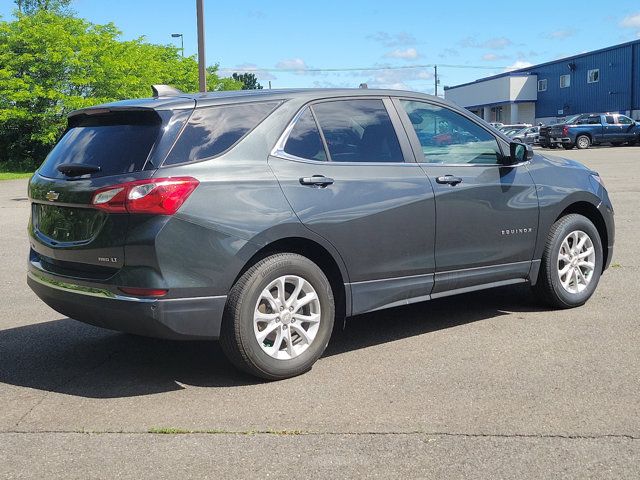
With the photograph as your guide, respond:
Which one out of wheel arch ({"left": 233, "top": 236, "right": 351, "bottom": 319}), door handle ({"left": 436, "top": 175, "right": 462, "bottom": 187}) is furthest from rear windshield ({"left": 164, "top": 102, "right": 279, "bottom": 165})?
door handle ({"left": 436, "top": 175, "right": 462, "bottom": 187})

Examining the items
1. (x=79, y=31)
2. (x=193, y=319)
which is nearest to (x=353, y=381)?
(x=193, y=319)

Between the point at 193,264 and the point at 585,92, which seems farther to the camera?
the point at 585,92

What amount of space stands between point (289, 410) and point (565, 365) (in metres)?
1.87

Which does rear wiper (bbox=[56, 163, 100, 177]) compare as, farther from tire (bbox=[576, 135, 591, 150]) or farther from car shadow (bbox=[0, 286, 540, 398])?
tire (bbox=[576, 135, 591, 150])

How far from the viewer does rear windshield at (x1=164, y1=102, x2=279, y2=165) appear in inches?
174

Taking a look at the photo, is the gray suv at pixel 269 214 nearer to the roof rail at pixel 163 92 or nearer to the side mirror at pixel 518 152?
the side mirror at pixel 518 152

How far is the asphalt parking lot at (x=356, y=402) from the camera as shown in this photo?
3.48m

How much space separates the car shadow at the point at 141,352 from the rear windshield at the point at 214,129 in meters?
1.41

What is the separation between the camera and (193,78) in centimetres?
4838

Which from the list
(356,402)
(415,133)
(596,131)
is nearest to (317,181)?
(415,133)

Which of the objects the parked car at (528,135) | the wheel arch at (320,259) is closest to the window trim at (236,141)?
the wheel arch at (320,259)

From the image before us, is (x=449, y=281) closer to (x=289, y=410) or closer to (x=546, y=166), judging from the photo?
(x=546, y=166)

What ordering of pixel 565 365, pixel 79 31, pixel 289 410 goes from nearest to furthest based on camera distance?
1. pixel 289 410
2. pixel 565 365
3. pixel 79 31

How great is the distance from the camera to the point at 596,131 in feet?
138
